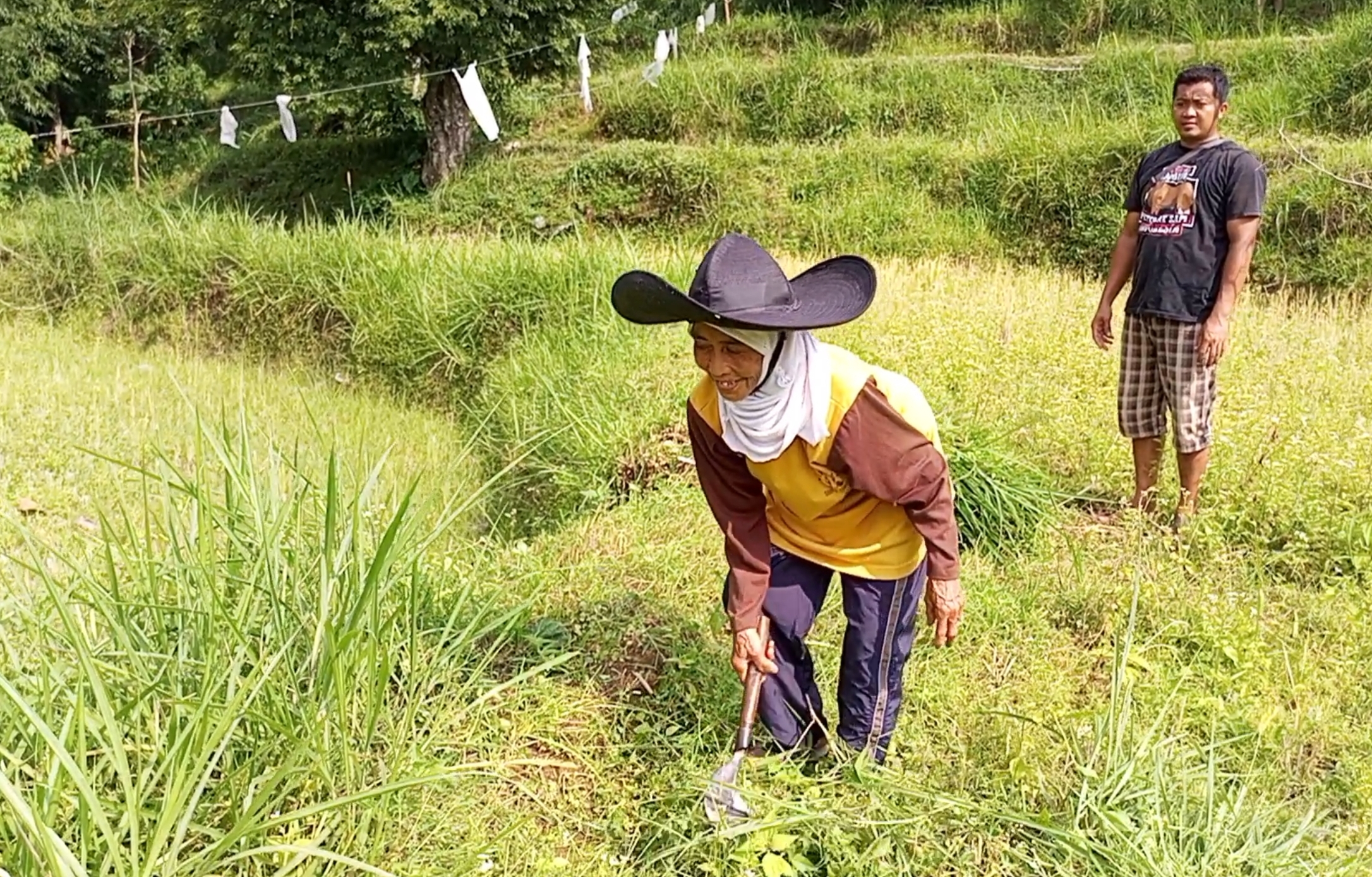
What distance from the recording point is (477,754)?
2.34 metres

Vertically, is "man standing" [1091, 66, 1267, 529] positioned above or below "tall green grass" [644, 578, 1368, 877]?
above

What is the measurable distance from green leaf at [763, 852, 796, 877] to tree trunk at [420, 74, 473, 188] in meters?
11.0

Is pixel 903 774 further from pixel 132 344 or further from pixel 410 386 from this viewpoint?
pixel 132 344

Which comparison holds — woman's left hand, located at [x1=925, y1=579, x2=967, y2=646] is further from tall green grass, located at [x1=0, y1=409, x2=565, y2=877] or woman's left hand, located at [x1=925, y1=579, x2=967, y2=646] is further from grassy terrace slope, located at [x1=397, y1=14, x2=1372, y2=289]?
grassy terrace slope, located at [x1=397, y1=14, x2=1372, y2=289]

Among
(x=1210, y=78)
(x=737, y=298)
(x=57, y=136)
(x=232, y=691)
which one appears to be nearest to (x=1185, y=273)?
(x=1210, y=78)

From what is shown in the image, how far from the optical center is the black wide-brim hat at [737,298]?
1.79 meters

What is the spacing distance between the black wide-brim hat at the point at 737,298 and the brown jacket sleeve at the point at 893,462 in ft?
0.64

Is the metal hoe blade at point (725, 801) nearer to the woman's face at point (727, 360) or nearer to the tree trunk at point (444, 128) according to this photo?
the woman's face at point (727, 360)

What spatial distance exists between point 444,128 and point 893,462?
35.8 ft

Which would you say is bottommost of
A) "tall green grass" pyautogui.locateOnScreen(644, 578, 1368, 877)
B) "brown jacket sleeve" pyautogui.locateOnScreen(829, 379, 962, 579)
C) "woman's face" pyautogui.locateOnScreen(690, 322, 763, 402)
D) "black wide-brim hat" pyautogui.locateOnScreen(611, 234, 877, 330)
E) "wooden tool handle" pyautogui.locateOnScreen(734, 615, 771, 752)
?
"tall green grass" pyautogui.locateOnScreen(644, 578, 1368, 877)

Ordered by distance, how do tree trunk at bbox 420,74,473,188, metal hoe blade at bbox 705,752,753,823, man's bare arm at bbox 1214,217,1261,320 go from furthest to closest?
1. tree trunk at bbox 420,74,473,188
2. man's bare arm at bbox 1214,217,1261,320
3. metal hoe blade at bbox 705,752,753,823

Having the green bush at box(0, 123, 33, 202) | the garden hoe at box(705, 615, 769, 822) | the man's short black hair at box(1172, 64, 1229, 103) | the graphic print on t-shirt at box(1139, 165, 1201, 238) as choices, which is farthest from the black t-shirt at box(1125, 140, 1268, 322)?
the green bush at box(0, 123, 33, 202)

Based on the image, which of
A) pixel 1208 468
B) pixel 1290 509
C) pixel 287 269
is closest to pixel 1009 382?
pixel 1208 468

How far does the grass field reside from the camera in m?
1.88
